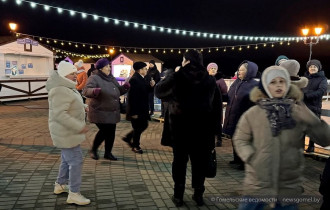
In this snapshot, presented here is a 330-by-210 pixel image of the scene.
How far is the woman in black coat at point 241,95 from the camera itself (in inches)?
197

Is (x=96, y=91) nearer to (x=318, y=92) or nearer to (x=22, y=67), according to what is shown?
(x=318, y=92)

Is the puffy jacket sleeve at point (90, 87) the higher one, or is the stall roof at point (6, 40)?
the stall roof at point (6, 40)

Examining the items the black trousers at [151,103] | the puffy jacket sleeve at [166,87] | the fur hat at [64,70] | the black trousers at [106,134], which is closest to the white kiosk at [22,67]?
the black trousers at [151,103]

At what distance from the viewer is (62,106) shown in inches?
135

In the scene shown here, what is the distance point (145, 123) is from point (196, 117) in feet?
8.89

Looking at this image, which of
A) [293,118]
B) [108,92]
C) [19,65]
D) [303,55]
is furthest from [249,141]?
[303,55]

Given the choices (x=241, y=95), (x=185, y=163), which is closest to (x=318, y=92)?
(x=241, y=95)

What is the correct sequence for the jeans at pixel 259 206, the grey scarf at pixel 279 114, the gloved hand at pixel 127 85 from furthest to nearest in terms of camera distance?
the gloved hand at pixel 127 85, the jeans at pixel 259 206, the grey scarf at pixel 279 114

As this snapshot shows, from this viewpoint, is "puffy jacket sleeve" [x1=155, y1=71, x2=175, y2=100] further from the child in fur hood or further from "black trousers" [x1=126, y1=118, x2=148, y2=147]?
"black trousers" [x1=126, y1=118, x2=148, y2=147]

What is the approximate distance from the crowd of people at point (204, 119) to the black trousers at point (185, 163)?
0.01 metres

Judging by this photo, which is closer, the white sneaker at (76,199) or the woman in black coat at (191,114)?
the woman in black coat at (191,114)

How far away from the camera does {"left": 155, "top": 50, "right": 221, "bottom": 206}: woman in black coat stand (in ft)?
11.5

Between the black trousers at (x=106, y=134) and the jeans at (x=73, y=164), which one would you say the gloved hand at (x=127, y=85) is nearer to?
the black trousers at (x=106, y=134)

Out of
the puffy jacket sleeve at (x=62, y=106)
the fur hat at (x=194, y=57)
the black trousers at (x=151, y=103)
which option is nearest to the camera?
the puffy jacket sleeve at (x=62, y=106)
